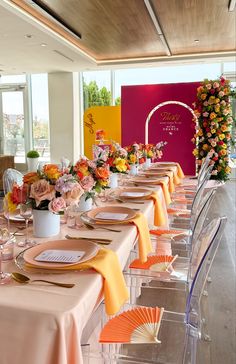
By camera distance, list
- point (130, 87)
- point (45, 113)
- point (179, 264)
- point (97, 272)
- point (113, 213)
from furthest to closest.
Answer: point (45, 113) < point (130, 87) < point (179, 264) < point (113, 213) < point (97, 272)

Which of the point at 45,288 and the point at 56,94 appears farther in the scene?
the point at 56,94

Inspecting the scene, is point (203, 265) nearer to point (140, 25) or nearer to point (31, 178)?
point (31, 178)

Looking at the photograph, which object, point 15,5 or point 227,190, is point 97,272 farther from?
point 227,190

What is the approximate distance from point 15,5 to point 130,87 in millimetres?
4169

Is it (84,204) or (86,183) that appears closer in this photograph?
(86,183)

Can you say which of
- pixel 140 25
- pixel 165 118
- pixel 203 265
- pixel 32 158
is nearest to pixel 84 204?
pixel 203 265

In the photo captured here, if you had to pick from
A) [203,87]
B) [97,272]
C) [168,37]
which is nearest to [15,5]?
[168,37]

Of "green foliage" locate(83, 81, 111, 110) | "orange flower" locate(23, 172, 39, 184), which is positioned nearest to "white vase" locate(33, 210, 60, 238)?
"orange flower" locate(23, 172, 39, 184)

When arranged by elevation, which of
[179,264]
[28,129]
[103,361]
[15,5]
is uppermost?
[15,5]

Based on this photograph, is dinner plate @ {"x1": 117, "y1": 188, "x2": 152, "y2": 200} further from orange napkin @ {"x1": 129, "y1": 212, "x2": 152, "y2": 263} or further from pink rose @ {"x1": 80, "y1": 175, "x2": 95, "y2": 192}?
pink rose @ {"x1": 80, "y1": 175, "x2": 95, "y2": 192}

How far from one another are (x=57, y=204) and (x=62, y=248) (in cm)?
21

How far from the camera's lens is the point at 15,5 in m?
5.56

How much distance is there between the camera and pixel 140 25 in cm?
671

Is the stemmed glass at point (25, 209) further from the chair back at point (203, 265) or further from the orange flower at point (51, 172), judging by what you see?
the chair back at point (203, 265)
